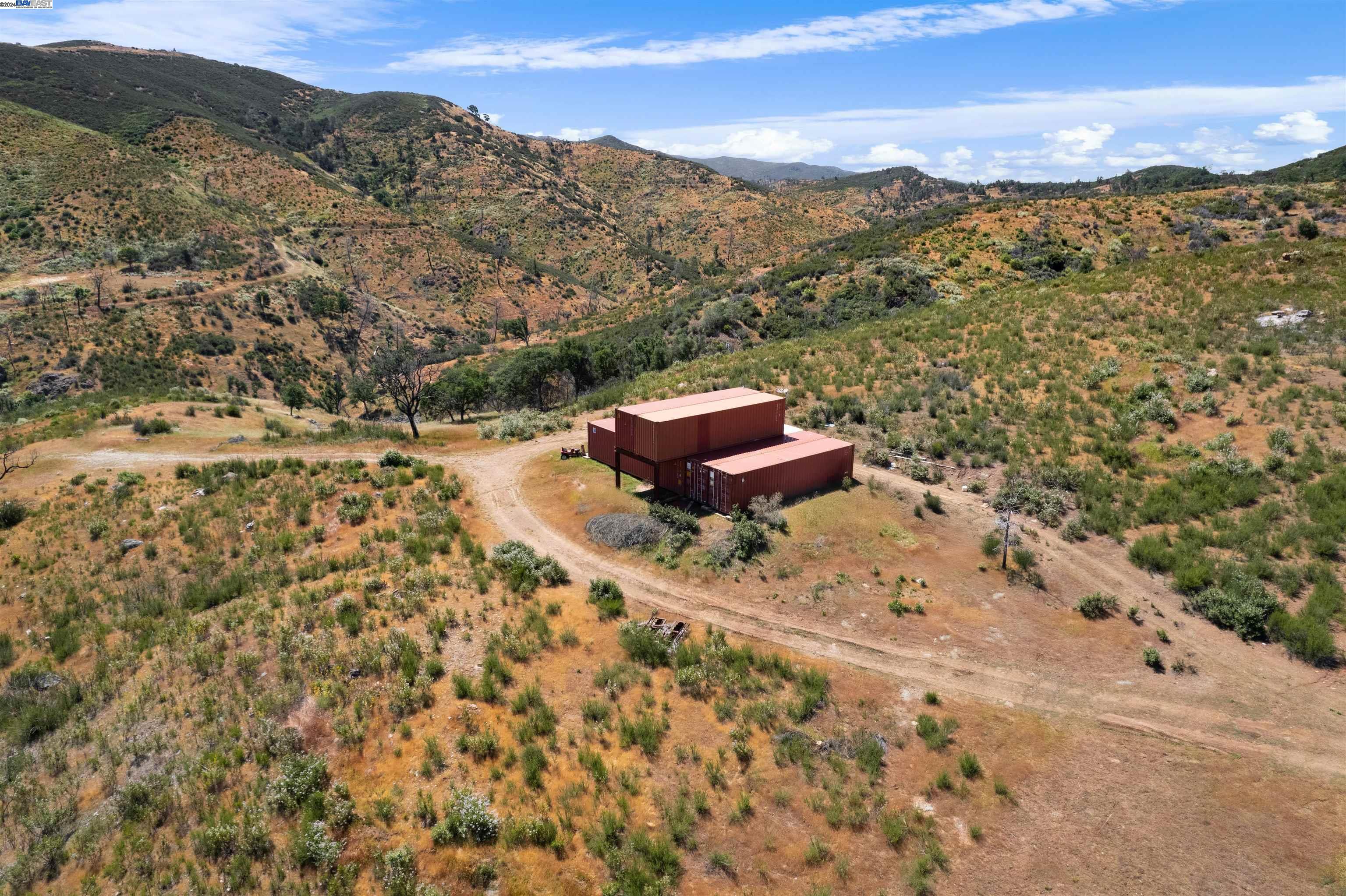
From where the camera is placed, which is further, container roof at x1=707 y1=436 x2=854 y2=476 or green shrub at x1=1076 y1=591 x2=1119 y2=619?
container roof at x1=707 y1=436 x2=854 y2=476

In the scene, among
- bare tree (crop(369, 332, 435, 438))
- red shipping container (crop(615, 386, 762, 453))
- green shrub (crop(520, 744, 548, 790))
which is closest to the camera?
green shrub (crop(520, 744, 548, 790))


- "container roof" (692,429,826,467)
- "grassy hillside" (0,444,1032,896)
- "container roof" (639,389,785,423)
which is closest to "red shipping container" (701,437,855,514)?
"container roof" (692,429,826,467)

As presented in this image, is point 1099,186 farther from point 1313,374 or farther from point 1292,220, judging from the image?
point 1313,374

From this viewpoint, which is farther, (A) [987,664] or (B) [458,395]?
(B) [458,395]

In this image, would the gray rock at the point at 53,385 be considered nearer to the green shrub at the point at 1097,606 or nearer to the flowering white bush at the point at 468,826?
the flowering white bush at the point at 468,826

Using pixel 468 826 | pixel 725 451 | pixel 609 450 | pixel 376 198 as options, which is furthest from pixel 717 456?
pixel 376 198

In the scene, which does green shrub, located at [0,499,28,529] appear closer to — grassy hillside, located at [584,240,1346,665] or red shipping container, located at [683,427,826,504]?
red shipping container, located at [683,427,826,504]

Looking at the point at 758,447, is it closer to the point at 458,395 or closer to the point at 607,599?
the point at 607,599
